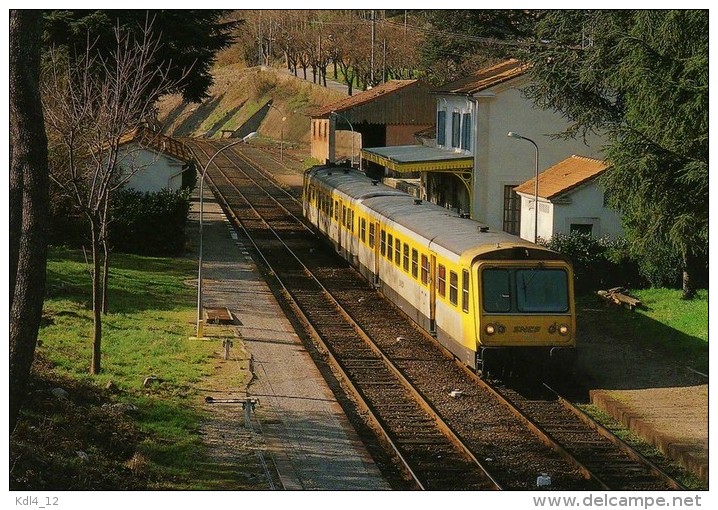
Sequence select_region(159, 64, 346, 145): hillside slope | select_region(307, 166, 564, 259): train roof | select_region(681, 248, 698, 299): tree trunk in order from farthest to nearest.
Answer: select_region(159, 64, 346, 145): hillside slope
select_region(681, 248, 698, 299): tree trunk
select_region(307, 166, 564, 259): train roof

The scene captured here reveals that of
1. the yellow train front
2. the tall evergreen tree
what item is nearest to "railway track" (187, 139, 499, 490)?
the yellow train front

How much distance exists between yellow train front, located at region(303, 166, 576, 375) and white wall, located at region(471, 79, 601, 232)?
12.9 m

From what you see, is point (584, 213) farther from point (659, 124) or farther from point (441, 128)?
point (441, 128)

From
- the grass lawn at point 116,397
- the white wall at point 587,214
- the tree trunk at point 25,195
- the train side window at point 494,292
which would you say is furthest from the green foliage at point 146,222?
the tree trunk at point 25,195

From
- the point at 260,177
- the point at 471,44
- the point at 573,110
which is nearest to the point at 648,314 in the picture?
the point at 573,110

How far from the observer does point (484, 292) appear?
18.0 m

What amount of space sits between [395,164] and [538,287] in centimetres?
1904

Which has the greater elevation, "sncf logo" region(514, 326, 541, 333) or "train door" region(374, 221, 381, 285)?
"train door" region(374, 221, 381, 285)

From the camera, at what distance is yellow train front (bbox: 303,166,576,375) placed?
18.0 meters

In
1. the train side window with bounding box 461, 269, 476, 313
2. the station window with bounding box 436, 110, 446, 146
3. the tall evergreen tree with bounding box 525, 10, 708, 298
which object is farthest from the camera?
the station window with bounding box 436, 110, 446, 146

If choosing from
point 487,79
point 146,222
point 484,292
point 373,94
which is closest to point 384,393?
point 484,292

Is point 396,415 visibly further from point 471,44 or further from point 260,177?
point 260,177

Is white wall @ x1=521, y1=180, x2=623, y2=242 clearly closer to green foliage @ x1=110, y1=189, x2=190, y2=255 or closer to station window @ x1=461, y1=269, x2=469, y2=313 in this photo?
green foliage @ x1=110, y1=189, x2=190, y2=255

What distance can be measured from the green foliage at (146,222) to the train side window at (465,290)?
17335mm
